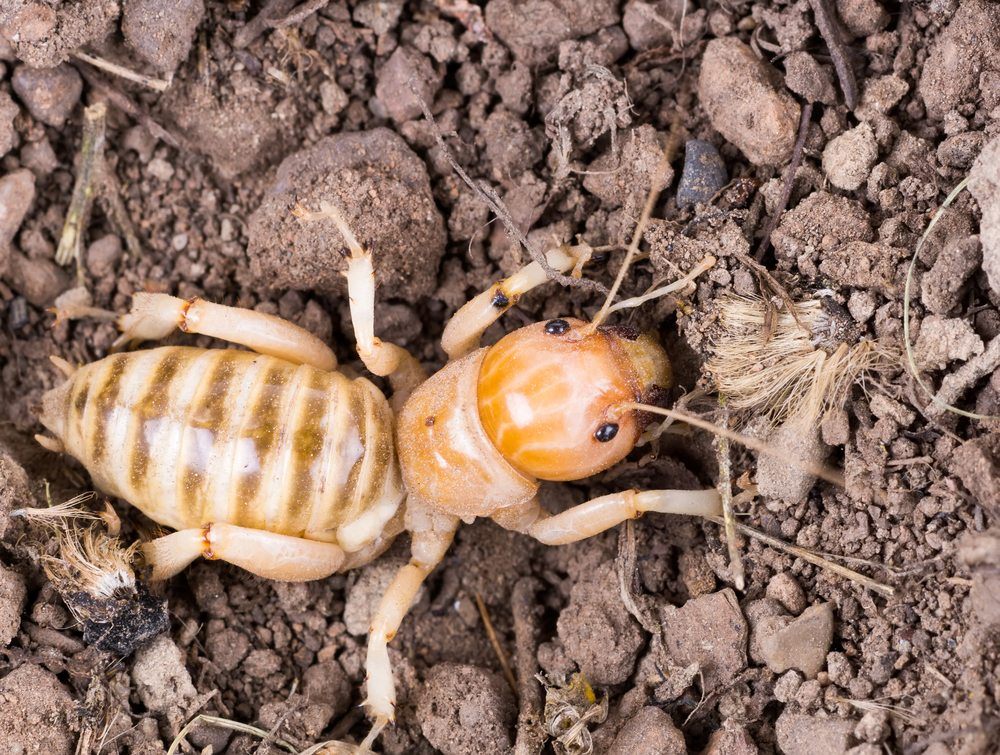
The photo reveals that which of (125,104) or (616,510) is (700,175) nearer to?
(616,510)

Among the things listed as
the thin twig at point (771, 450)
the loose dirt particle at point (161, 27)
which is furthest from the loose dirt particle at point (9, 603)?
the thin twig at point (771, 450)

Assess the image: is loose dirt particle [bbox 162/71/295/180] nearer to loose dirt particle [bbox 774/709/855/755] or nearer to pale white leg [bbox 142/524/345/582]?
pale white leg [bbox 142/524/345/582]

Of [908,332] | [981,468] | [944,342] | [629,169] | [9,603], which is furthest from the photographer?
[629,169]

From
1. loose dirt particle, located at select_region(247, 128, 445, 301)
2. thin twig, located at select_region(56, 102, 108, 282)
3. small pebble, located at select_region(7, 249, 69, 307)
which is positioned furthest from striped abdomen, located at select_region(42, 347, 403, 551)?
thin twig, located at select_region(56, 102, 108, 282)

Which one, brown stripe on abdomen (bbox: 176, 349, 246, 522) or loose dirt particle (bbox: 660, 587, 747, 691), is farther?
brown stripe on abdomen (bbox: 176, 349, 246, 522)

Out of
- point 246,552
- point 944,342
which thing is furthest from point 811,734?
point 246,552

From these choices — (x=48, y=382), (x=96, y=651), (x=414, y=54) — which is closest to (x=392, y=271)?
(x=414, y=54)
